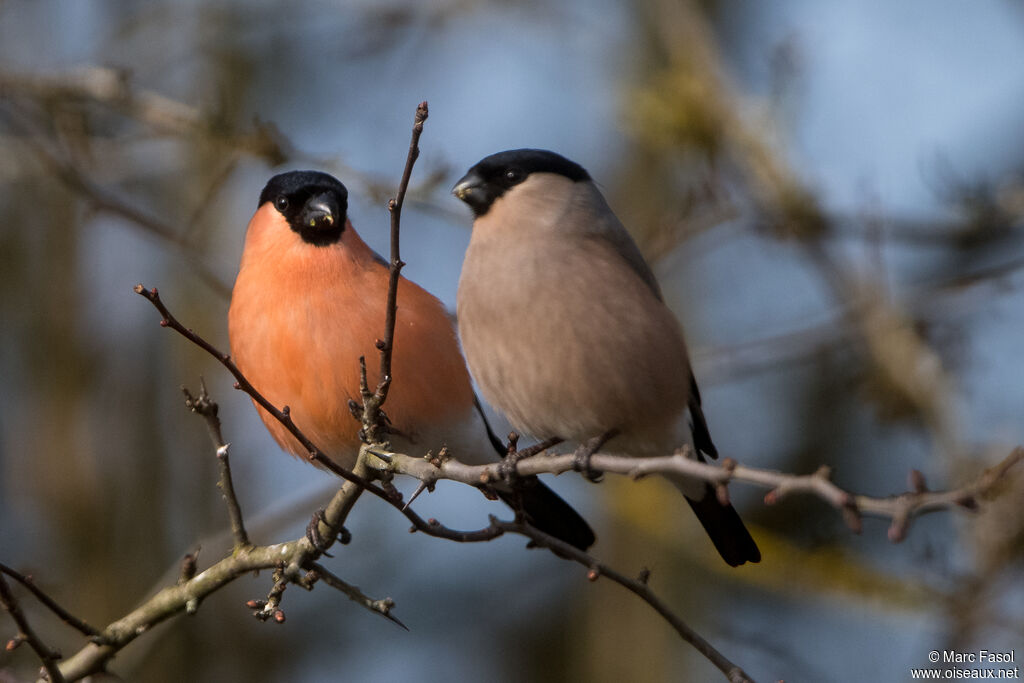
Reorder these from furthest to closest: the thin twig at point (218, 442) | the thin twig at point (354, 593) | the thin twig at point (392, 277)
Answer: the thin twig at point (354, 593) < the thin twig at point (218, 442) < the thin twig at point (392, 277)

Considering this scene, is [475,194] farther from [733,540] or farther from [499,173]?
[733,540]

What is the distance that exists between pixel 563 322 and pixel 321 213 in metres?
1.02

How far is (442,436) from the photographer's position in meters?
3.61

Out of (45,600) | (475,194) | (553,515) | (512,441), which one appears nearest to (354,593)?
(512,441)

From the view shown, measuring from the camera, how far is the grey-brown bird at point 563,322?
2885mm

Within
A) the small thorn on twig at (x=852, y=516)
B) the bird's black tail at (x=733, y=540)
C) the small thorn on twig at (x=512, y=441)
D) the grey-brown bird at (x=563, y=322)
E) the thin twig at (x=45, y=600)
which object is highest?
the grey-brown bird at (x=563, y=322)

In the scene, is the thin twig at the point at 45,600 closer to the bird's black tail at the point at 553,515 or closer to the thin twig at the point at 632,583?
the thin twig at the point at 632,583

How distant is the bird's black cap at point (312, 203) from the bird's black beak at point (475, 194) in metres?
0.45

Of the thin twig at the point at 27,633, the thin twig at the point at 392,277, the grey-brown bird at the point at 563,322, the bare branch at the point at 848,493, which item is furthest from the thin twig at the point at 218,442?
the bare branch at the point at 848,493

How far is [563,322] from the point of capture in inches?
113

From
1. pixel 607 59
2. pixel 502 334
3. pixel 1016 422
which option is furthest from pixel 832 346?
pixel 607 59

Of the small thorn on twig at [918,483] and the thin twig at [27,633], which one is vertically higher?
the small thorn on twig at [918,483]

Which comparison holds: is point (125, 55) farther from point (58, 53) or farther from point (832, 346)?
point (832, 346)

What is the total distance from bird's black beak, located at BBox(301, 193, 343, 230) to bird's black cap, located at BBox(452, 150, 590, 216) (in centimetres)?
44
